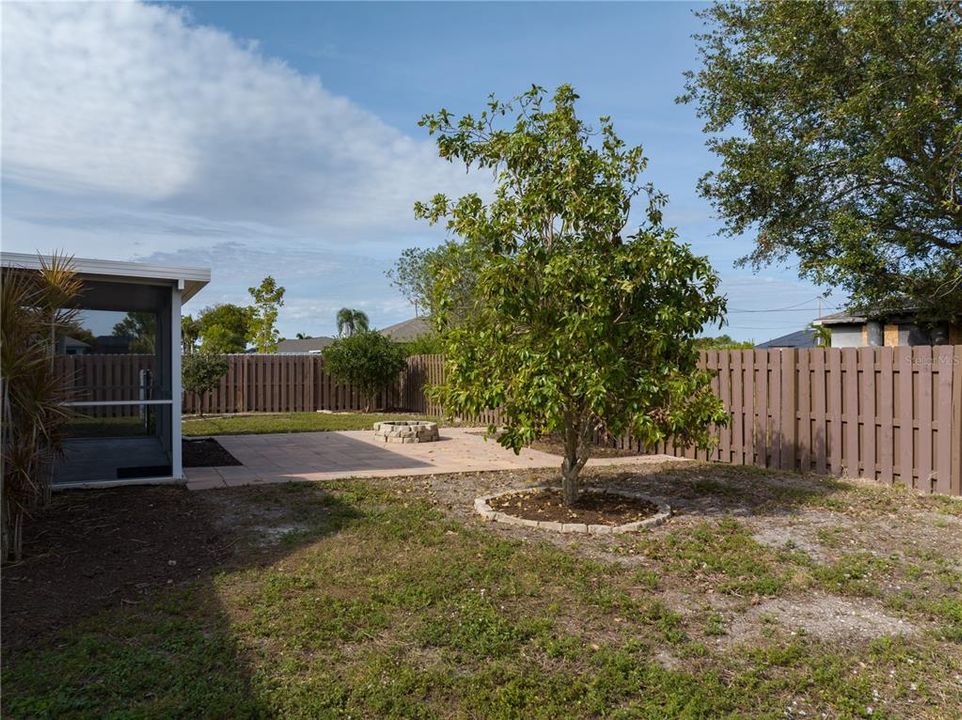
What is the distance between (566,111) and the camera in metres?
7.09

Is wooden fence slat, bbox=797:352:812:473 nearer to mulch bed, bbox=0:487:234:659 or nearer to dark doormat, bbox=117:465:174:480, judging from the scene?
mulch bed, bbox=0:487:234:659

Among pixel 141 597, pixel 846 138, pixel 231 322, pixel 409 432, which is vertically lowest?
pixel 141 597

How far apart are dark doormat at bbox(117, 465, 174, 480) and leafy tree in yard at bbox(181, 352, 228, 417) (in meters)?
10.5

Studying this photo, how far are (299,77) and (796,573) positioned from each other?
7.97 metres

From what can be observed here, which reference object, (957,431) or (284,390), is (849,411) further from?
(284,390)

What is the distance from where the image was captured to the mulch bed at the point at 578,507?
22.1ft

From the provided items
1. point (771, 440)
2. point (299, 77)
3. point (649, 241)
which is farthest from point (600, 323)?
point (299, 77)

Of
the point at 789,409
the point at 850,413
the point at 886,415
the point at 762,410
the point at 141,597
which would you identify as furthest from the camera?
the point at 762,410

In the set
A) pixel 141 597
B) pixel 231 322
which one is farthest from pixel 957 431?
pixel 231 322

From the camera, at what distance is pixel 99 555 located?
18.2 ft

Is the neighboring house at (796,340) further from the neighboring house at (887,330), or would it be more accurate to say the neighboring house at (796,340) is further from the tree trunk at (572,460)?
the tree trunk at (572,460)

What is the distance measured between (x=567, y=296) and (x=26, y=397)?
4.60m

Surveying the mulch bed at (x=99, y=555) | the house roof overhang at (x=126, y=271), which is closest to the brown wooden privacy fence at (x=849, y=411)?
the mulch bed at (x=99, y=555)

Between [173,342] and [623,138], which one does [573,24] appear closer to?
[623,138]
